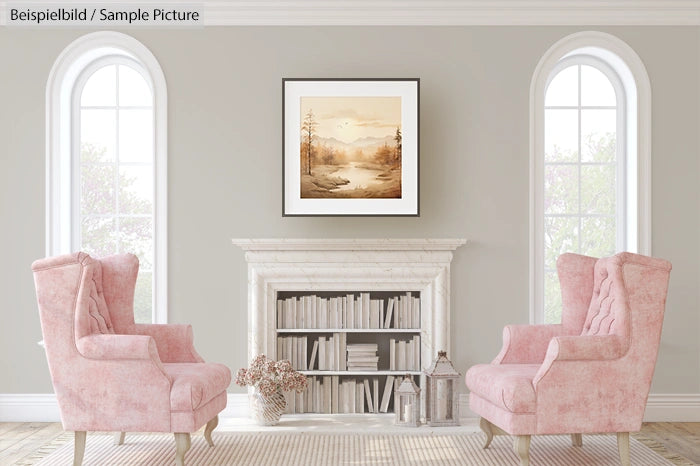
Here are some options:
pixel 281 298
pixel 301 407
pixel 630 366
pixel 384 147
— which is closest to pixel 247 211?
pixel 281 298

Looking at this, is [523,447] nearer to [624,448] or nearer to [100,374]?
[624,448]

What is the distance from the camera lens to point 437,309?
216 inches

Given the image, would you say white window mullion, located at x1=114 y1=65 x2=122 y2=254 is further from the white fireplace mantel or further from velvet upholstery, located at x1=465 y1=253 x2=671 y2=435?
velvet upholstery, located at x1=465 y1=253 x2=671 y2=435

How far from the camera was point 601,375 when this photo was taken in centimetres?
407

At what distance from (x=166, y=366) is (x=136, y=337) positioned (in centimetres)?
52

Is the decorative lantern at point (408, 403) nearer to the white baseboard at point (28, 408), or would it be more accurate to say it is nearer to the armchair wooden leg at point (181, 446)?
the armchair wooden leg at point (181, 446)

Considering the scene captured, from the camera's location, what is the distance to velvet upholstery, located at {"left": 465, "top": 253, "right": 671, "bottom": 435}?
4008mm

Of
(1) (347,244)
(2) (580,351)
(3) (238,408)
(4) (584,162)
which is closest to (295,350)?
(3) (238,408)

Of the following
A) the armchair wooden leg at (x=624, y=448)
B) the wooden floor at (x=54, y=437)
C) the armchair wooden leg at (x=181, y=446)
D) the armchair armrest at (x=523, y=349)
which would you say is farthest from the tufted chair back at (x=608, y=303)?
the armchair wooden leg at (x=181, y=446)

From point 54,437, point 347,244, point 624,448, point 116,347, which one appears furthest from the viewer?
point 347,244

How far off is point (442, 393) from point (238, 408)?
1455 mm

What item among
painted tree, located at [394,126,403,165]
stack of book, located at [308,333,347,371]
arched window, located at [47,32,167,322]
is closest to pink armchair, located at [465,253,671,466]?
stack of book, located at [308,333,347,371]

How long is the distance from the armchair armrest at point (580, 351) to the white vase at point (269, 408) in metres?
1.88

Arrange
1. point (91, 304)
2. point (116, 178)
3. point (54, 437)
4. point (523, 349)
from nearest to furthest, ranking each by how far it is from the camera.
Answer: point (91, 304) → point (523, 349) → point (54, 437) → point (116, 178)
